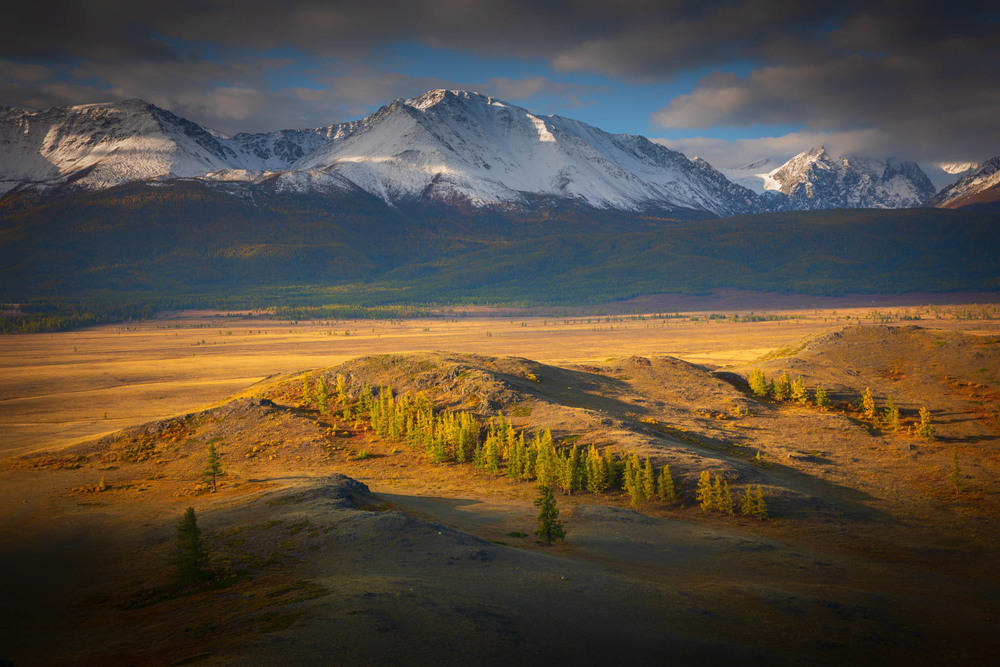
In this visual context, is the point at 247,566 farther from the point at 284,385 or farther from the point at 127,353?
the point at 127,353

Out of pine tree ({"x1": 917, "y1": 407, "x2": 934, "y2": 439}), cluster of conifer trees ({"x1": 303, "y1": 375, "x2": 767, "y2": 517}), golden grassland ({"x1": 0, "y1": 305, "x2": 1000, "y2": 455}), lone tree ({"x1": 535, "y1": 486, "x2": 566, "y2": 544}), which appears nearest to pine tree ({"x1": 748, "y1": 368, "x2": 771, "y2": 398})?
pine tree ({"x1": 917, "y1": 407, "x2": 934, "y2": 439})

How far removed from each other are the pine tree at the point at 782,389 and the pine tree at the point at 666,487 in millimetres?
43494

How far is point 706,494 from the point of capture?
50.3 meters

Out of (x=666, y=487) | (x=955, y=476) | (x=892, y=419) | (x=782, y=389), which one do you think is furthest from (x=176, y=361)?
(x=955, y=476)

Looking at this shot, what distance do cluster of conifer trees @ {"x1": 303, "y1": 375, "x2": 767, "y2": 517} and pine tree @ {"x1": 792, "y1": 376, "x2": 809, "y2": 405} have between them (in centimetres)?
4109

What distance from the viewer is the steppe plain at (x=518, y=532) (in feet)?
82.8

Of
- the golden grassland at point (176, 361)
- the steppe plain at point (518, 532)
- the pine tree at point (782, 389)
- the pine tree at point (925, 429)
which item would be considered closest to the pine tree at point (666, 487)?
the steppe plain at point (518, 532)

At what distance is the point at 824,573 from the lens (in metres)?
36.0

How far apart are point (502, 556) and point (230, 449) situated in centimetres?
4147

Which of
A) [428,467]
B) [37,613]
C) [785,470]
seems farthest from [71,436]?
[785,470]

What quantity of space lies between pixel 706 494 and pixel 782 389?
1760 inches

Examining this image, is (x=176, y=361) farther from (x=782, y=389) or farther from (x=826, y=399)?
(x=826, y=399)

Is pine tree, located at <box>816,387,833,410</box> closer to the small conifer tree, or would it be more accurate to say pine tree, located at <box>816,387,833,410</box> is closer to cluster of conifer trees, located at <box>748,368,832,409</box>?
cluster of conifer trees, located at <box>748,368,832,409</box>

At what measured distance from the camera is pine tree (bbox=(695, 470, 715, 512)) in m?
50.1
